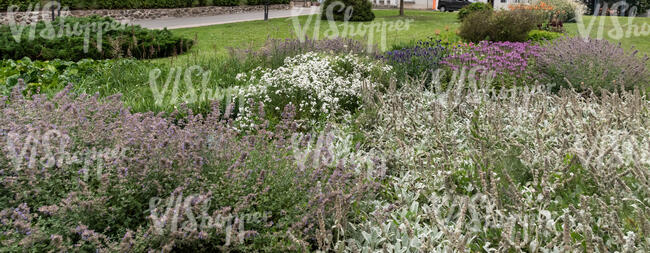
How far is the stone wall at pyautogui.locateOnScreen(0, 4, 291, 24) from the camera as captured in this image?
16.2 metres

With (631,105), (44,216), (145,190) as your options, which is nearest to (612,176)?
(631,105)

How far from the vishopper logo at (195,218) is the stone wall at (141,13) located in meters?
16.5

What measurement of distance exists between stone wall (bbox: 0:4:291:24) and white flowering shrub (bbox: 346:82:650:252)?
1600cm

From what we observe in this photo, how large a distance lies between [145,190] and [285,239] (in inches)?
33.1

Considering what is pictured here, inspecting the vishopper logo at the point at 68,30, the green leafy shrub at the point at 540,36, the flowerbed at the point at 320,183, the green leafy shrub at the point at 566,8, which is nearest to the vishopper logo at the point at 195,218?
the flowerbed at the point at 320,183

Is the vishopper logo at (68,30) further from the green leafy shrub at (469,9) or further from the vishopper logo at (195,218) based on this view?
the green leafy shrub at (469,9)

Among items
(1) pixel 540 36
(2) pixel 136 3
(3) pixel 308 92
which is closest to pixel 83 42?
(3) pixel 308 92

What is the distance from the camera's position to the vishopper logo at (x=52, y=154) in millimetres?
2545

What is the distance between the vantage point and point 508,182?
3.06m

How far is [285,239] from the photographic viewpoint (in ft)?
9.12

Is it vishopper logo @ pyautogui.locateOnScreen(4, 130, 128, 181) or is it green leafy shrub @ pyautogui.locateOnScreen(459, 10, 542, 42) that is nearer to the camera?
vishopper logo @ pyautogui.locateOnScreen(4, 130, 128, 181)

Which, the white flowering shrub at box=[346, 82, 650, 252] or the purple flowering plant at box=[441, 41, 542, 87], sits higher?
the purple flowering plant at box=[441, 41, 542, 87]

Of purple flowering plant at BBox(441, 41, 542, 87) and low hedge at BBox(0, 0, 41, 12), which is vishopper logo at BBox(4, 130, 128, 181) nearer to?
purple flowering plant at BBox(441, 41, 542, 87)

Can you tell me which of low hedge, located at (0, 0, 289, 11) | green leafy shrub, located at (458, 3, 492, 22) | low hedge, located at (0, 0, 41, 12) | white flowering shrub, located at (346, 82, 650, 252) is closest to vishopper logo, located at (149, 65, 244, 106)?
white flowering shrub, located at (346, 82, 650, 252)
